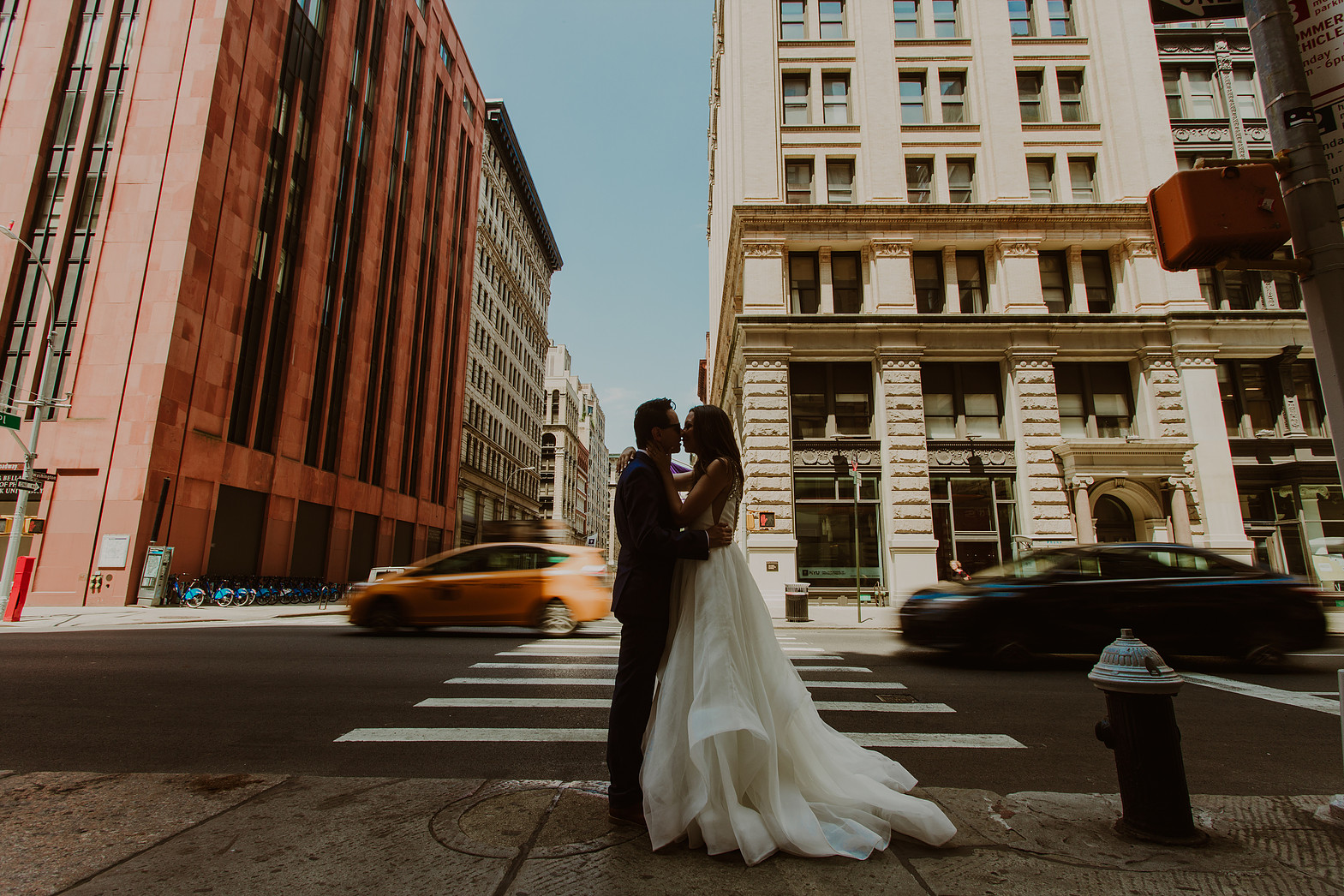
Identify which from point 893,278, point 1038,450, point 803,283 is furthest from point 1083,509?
A: point 803,283

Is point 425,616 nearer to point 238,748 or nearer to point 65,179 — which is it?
point 238,748

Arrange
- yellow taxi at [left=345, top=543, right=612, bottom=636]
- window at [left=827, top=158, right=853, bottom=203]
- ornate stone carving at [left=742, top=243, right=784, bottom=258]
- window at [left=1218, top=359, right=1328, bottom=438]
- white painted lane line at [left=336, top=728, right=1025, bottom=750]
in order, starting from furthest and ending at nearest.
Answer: window at [left=827, top=158, right=853, bottom=203], ornate stone carving at [left=742, top=243, right=784, bottom=258], window at [left=1218, top=359, right=1328, bottom=438], yellow taxi at [left=345, top=543, right=612, bottom=636], white painted lane line at [left=336, top=728, right=1025, bottom=750]

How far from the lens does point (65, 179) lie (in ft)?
82.1

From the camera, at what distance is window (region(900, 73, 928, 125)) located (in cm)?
2572

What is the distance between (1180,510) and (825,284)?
1361 cm

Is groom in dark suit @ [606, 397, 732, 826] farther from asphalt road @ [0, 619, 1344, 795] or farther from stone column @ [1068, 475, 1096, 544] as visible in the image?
stone column @ [1068, 475, 1096, 544]

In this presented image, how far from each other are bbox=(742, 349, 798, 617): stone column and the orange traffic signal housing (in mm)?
17483

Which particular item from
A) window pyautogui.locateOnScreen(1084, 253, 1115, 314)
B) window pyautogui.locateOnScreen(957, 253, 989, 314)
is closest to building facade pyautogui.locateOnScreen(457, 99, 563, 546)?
window pyautogui.locateOnScreen(957, 253, 989, 314)

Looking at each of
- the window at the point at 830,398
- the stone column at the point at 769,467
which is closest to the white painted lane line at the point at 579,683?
the stone column at the point at 769,467

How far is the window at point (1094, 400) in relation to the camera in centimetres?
2280

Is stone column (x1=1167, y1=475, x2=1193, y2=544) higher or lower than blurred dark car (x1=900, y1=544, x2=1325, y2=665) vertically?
higher

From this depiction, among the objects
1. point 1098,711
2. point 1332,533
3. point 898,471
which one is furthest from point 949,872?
point 1332,533

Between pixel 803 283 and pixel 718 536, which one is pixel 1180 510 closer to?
pixel 803 283

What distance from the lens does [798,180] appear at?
25234mm
